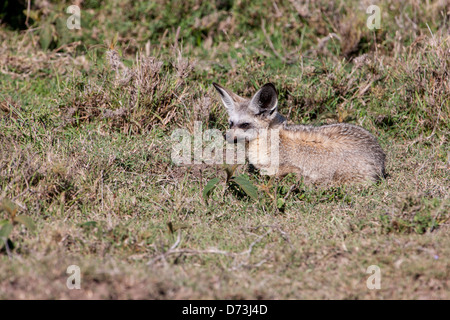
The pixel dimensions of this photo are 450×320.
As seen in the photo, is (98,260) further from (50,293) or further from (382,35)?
(382,35)

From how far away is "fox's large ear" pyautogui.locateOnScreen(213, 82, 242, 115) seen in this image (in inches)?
233

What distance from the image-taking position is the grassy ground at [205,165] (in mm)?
3891

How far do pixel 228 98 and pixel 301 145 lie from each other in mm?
994

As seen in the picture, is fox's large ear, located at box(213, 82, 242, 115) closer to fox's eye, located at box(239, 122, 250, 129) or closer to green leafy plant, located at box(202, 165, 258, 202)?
fox's eye, located at box(239, 122, 250, 129)

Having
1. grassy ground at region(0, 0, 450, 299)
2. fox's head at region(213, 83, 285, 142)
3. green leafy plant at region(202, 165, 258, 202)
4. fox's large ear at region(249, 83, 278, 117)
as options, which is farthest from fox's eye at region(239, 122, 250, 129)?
green leafy plant at region(202, 165, 258, 202)

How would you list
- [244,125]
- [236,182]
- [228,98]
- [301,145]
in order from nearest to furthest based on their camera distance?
[236,182]
[301,145]
[244,125]
[228,98]

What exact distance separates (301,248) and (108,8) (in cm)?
578

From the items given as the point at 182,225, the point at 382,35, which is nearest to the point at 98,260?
the point at 182,225

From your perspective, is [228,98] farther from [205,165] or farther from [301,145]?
[301,145]

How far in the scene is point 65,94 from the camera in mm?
6395

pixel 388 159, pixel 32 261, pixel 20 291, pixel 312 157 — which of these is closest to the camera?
pixel 20 291

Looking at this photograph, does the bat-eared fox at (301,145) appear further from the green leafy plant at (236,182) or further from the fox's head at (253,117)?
the green leafy plant at (236,182)

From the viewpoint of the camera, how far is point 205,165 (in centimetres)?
585

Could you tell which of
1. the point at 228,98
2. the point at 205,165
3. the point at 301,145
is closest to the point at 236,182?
the point at 205,165
